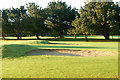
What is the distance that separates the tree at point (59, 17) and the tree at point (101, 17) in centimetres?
1068

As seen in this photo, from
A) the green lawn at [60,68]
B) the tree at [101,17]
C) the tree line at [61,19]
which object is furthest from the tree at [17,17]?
the green lawn at [60,68]

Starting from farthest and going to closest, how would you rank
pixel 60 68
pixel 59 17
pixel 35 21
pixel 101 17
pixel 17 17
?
pixel 59 17
pixel 17 17
pixel 35 21
pixel 101 17
pixel 60 68

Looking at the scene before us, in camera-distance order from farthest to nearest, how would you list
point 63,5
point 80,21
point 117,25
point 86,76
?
point 63,5 < point 80,21 < point 117,25 < point 86,76

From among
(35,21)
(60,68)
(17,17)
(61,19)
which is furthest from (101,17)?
(60,68)

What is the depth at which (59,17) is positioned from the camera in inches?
2135

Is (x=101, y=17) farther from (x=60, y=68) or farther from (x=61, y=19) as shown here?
(x=60, y=68)

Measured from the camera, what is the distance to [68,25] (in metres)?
55.2

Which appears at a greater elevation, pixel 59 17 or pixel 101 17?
pixel 59 17

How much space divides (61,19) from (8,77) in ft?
162

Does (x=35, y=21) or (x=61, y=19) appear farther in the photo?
(x=61, y=19)

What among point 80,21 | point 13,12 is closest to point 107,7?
point 80,21

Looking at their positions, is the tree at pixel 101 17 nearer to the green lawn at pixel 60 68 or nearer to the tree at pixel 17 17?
the tree at pixel 17 17

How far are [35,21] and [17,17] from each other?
7.31 meters

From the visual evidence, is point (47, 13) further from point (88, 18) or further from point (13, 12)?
point (88, 18)
